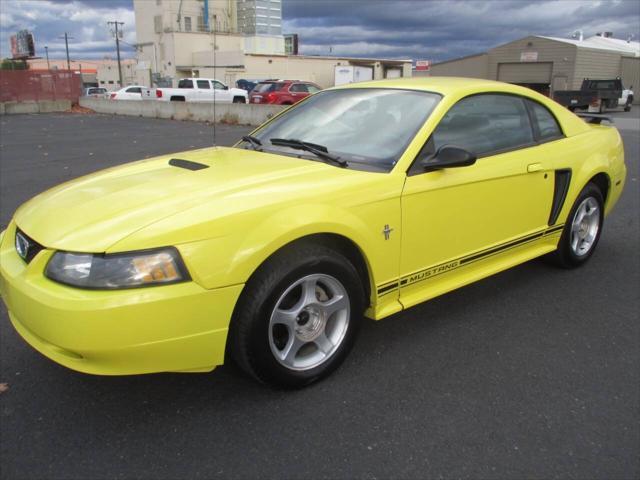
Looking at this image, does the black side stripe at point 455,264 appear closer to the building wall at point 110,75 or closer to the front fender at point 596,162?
the front fender at point 596,162

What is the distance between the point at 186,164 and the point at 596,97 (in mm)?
27630

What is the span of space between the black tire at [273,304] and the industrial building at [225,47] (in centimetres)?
5264

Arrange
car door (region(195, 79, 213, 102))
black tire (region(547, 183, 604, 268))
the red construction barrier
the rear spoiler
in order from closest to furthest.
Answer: black tire (region(547, 183, 604, 268)) < the rear spoiler < the red construction barrier < car door (region(195, 79, 213, 102))

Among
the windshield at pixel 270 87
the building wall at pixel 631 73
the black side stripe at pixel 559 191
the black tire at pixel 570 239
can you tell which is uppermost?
the building wall at pixel 631 73

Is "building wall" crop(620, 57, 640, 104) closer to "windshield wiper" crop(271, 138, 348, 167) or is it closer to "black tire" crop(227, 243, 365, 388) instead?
"windshield wiper" crop(271, 138, 348, 167)

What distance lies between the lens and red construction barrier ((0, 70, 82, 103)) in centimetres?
2817

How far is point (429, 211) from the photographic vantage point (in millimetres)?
3000

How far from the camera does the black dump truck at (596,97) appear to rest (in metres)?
25.9

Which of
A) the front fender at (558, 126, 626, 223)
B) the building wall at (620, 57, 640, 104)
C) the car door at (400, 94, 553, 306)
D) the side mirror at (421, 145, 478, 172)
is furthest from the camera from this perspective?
the building wall at (620, 57, 640, 104)

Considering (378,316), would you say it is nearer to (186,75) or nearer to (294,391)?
(294,391)

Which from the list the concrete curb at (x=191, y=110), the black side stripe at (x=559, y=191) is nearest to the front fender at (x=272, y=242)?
the black side stripe at (x=559, y=191)

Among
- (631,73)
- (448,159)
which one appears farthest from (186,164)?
(631,73)

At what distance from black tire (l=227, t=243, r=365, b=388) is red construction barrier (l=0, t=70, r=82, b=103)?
31.3m

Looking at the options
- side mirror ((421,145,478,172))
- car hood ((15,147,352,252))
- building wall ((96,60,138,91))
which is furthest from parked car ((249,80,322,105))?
building wall ((96,60,138,91))
